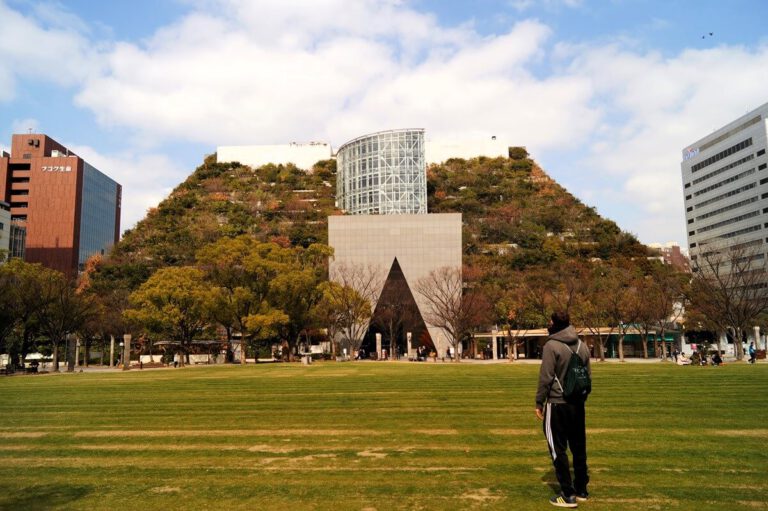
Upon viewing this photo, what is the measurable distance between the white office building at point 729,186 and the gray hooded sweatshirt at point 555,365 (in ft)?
294

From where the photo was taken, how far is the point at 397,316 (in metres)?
61.2

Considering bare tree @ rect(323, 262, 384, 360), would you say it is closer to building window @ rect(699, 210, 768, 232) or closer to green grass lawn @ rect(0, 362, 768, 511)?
green grass lawn @ rect(0, 362, 768, 511)

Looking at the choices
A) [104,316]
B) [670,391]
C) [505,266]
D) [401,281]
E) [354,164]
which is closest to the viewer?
[670,391]

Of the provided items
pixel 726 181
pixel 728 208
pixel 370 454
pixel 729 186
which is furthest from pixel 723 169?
pixel 370 454

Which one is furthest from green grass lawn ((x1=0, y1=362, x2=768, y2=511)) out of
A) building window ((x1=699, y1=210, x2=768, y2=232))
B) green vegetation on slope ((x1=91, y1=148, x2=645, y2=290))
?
building window ((x1=699, y1=210, x2=768, y2=232))

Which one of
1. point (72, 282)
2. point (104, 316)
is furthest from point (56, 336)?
point (104, 316)

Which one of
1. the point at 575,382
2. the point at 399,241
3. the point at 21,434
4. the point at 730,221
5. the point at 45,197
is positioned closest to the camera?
the point at 575,382

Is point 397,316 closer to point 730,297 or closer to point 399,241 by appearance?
point 399,241

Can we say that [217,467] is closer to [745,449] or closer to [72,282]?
[745,449]

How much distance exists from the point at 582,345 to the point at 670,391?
11.1m

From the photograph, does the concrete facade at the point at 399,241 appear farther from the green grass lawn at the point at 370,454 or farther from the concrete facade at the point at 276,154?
the green grass lawn at the point at 370,454

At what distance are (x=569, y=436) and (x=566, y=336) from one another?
3.28 ft

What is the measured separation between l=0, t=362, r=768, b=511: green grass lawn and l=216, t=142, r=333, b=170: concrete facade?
9687 cm

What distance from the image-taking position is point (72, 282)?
147 feet
